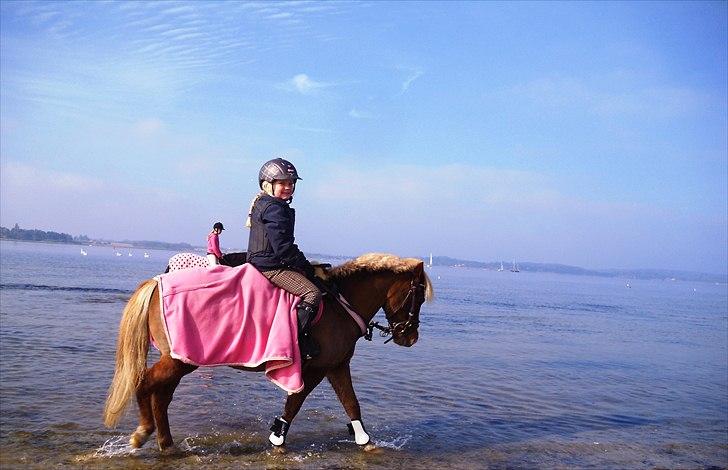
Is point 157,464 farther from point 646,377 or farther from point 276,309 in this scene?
point 646,377

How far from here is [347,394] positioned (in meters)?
6.70

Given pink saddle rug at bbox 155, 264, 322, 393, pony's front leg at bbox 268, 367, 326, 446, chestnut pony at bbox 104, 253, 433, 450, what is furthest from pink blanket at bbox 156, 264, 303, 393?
pony's front leg at bbox 268, 367, 326, 446

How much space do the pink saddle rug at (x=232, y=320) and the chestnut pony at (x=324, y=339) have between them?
17 centimetres

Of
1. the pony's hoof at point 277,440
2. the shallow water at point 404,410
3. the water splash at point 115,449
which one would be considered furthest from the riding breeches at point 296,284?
the water splash at point 115,449

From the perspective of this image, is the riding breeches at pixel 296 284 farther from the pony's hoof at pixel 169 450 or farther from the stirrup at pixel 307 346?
the pony's hoof at pixel 169 450

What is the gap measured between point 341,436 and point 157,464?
A: 2293mm

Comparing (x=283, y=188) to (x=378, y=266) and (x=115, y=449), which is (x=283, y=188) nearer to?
(x=378, y=266)

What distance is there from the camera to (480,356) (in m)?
15.6

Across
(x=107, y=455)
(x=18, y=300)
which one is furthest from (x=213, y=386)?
(x=18, y=300)

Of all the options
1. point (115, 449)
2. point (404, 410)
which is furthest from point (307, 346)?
point (404, 410)

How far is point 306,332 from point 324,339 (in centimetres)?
29

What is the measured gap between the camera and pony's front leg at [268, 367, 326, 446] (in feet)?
21.3

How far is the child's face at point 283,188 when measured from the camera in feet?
20.9

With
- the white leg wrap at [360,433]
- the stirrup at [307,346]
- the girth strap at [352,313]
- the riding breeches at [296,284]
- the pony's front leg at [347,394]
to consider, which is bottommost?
the white leg wrap at [360,433]
